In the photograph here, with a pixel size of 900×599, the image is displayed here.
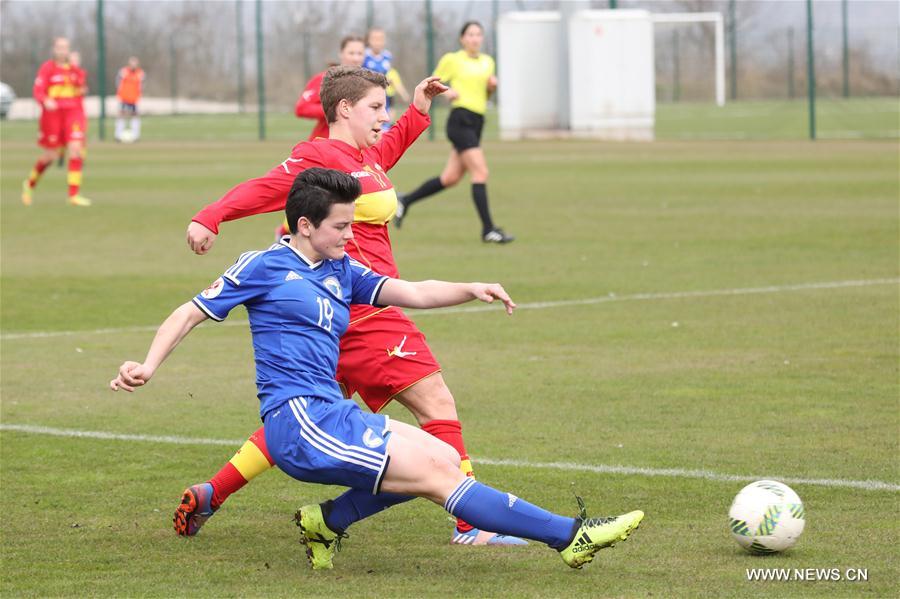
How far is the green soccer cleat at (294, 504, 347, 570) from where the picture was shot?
5.20 meters

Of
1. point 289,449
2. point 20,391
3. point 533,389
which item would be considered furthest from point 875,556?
point 20,391

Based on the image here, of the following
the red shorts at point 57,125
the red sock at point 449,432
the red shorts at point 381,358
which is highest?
the red shorts at point 57,125

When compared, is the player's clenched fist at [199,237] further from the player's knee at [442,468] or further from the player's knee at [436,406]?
the player's knee at [442,468]

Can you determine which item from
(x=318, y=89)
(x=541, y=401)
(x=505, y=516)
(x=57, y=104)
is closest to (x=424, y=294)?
(x=505, y=516)

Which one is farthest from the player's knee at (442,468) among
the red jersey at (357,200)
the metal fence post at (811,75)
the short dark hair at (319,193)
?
the metal fence post at (811,75)

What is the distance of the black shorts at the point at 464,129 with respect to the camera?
16.2 metres

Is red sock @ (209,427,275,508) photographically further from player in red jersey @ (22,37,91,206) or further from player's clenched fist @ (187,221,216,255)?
player in red jersey @ (22,37,91,206)

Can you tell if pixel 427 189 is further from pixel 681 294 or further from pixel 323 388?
pixel 323 388

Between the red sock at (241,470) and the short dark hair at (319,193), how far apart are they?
3.61ft

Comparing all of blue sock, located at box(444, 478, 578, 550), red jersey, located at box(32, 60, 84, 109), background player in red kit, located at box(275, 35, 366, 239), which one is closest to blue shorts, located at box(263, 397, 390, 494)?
blue sock, located at box(444, 478, 578, 550)

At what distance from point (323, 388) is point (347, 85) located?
143 cm

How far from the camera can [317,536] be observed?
521 centimetres

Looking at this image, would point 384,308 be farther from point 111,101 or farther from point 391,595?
point 111,101

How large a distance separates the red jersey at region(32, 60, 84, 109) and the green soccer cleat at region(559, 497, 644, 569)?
17.9 meters
